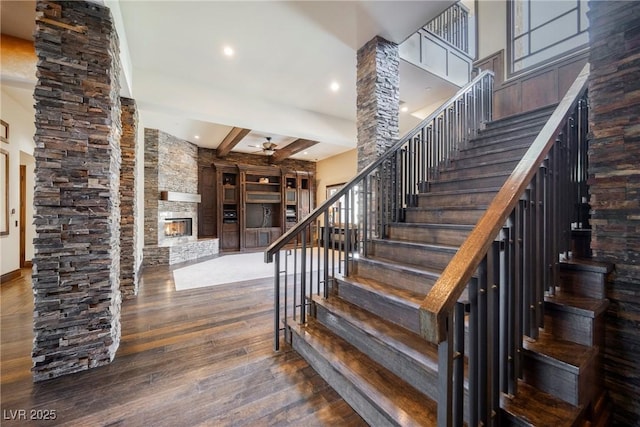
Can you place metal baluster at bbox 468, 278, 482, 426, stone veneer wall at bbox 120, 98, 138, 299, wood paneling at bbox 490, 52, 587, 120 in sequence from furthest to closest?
stone veneer wall at bbox 120, 98, 138, 299
wood paneling at bbox 490, 52, 587, 120
metal baluster at bbox 468, 278, 482, 426

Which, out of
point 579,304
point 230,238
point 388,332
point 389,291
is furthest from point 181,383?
point 230,238

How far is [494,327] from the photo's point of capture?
1.12m

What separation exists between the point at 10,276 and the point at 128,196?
324 centimetres

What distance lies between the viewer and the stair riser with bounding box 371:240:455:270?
2225mm

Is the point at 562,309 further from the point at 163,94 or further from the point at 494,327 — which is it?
the point at 163,94

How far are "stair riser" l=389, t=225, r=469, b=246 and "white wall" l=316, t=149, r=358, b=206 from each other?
5.85 metres

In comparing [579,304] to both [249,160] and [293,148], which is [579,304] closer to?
[293,148]

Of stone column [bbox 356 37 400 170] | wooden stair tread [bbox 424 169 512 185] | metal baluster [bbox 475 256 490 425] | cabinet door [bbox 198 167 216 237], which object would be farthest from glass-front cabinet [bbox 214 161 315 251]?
metal baluster [bbox 475 256 490 425]

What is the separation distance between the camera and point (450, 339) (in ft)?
2.94

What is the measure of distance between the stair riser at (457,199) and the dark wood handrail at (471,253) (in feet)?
4.06

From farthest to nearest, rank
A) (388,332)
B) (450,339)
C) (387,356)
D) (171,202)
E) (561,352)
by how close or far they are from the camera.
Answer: (171,202), (388,332), (387,356), (561,352), (450,339)

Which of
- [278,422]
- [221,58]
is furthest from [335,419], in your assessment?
[221,58]

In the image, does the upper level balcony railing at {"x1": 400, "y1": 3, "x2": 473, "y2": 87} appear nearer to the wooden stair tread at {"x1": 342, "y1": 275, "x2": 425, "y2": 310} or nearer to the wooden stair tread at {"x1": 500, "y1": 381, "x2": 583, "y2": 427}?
the wooden stair tread at {"x1": 342, "y1": 275, "x2": 425, "y2": 310}

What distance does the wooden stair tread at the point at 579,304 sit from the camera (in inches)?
53.3
